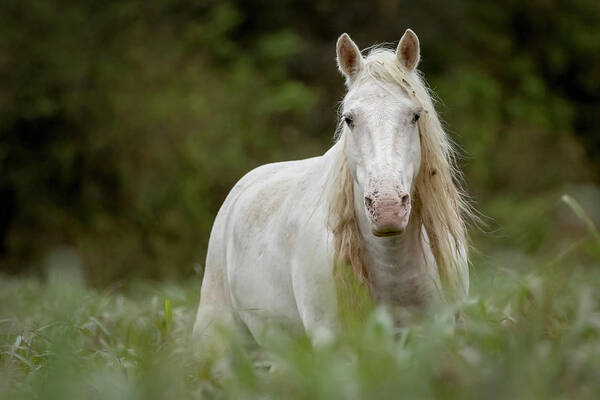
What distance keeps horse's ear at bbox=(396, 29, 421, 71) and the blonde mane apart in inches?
1.6

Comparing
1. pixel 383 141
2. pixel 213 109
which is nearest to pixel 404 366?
pixel 383 141

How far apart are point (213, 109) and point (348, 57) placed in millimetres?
14784

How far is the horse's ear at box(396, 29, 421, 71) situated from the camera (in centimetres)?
397

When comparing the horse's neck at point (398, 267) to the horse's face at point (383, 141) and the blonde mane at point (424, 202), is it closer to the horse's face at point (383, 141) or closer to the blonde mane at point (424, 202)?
the blonde mane at point (424, 202)

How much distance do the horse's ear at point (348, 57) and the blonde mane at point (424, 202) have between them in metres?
0.08

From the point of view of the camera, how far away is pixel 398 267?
3883mm

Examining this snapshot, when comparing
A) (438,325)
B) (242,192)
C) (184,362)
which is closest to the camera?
(438,325)

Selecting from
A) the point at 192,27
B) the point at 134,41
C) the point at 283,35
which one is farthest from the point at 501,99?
the point at 134,41

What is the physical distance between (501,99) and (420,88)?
61.5 feet

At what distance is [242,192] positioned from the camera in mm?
5414

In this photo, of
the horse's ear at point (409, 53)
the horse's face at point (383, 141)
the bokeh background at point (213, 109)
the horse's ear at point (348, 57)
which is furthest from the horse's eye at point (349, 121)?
the bokeh background at point (213, 109)

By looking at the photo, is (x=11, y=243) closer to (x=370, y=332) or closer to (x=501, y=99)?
(x=501, y=99)

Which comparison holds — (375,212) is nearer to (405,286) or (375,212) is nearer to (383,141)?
(383,141)

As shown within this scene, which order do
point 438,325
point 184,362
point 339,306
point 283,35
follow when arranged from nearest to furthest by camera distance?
point 438,325
point 184,362
point 339,306
point 283,35
